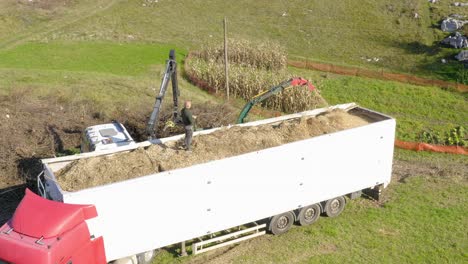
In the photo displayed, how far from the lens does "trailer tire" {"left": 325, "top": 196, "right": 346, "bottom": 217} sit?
51.2ft

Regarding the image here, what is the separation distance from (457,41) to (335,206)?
25912mm

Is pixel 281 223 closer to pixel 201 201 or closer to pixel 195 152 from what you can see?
pixel 201 201

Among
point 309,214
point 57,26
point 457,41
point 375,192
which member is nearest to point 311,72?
point 457,41

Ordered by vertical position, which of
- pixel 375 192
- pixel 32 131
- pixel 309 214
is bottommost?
pixel 375 192

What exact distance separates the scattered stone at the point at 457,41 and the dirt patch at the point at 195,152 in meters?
23.7

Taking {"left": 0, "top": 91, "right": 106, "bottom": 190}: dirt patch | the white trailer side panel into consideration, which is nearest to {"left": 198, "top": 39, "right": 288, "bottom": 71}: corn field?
{"left": 0, "top": 91, "right": 106, "bottom": 190}: dirt patch

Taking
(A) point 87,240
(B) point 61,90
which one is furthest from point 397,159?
(B) point 61,90

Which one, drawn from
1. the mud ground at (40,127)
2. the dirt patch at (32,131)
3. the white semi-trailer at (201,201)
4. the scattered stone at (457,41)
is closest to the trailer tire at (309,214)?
the white semi-trailer at (201,201)

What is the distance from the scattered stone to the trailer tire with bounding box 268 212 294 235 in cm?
2725

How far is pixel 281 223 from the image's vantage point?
1480cm

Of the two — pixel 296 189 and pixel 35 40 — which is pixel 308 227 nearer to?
pixel 296 189

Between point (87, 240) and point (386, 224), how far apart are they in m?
9.60

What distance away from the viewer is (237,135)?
47.9ft

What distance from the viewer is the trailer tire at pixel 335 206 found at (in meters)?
15.6
